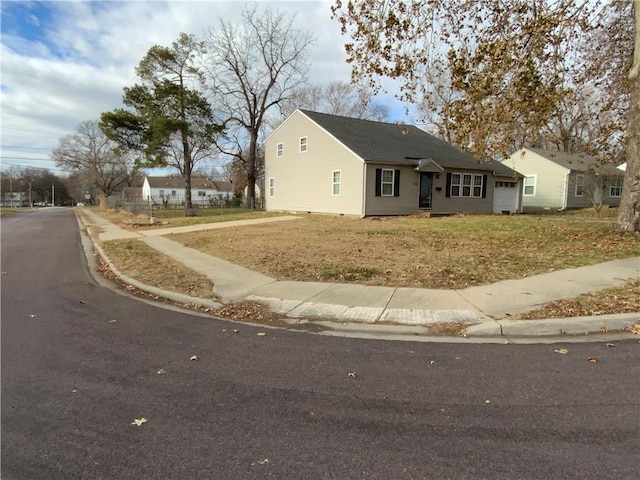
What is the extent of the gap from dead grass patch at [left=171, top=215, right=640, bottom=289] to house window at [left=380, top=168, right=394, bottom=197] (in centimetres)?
708

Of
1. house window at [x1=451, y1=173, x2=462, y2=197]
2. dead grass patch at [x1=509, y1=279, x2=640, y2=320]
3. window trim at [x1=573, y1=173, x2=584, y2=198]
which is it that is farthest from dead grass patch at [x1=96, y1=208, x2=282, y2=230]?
window trim at [x1=573, y1=173, x2=584, y2=198]

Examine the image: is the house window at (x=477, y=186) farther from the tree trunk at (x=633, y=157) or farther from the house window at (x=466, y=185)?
the tree trunk at (x=633, y=157)

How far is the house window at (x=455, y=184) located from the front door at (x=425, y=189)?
184cm

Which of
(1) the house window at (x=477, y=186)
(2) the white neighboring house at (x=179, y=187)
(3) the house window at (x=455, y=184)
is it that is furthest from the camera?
(2) the white neighboring house at (x=179, y=187)

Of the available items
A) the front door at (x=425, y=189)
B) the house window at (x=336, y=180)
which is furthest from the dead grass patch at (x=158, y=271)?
the front door at (x=425, y=189)

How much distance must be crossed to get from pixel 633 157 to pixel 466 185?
549 inches

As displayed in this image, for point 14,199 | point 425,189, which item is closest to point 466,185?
point 425,189

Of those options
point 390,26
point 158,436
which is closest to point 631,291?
point 158,436

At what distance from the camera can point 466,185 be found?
2461 centimetres

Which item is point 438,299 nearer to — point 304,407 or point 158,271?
point 304,407

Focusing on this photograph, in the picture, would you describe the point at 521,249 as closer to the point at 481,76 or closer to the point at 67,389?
the point at 481,76

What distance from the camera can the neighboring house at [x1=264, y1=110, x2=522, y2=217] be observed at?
21.1 meters

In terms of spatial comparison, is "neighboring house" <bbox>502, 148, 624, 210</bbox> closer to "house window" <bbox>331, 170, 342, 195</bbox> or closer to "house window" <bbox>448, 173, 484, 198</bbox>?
"house window" <bbox>448, 173, 484, 198</bbox>

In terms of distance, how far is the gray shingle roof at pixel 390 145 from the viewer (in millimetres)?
21484
